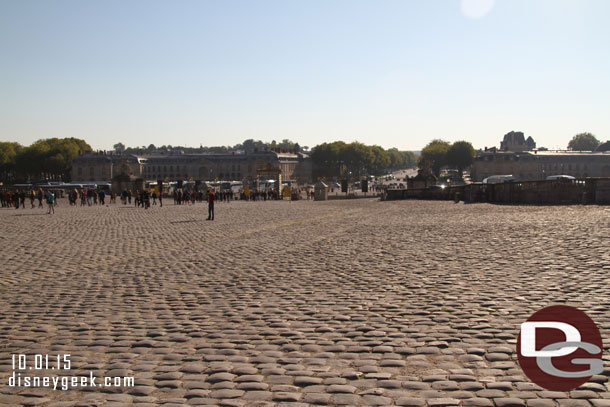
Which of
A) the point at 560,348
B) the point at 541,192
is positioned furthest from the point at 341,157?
the point at 560,348

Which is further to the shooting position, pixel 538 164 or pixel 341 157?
pixel 341 157

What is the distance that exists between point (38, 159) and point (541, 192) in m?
109

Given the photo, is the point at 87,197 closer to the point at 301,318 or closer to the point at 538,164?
the point at 301,318

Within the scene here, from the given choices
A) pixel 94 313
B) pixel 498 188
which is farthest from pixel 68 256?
pixel 498 188

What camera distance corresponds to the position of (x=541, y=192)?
3506 cm

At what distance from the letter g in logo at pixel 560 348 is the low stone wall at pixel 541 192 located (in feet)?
86.2

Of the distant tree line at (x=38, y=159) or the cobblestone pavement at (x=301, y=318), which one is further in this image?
the distant tree line at (x=38, y=159)

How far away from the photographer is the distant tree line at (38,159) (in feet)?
398

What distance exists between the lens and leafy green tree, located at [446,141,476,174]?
140 meters

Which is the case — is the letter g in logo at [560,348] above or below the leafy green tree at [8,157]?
below

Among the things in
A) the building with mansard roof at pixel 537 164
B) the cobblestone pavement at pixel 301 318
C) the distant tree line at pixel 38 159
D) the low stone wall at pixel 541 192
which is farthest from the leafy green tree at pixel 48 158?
the cobblestone pavement at pixel 301 318

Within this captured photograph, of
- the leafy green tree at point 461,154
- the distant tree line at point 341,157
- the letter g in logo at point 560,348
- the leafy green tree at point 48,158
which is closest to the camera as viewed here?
the letter g in logo at point 560,348

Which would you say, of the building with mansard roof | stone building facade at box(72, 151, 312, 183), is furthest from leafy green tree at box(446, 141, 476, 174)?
stone building facade at box(72, 151, 312, 183)

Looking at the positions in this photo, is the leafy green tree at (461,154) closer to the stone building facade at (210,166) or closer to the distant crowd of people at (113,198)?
the stone building facade at (210,166)
